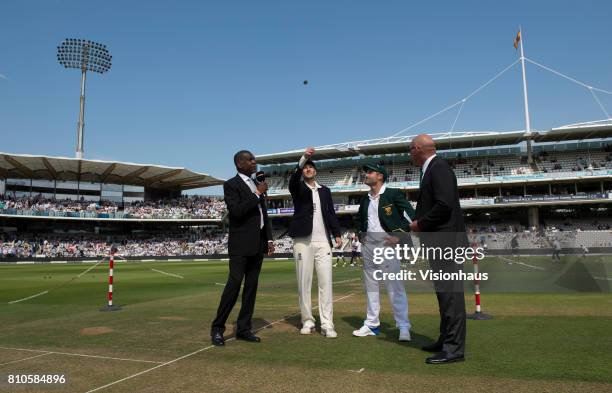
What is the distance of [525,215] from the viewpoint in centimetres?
5047

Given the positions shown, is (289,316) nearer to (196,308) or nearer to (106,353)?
(196,308)

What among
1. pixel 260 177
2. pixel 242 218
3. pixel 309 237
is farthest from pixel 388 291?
pixel 260 177

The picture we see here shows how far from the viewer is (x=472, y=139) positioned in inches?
Result: 2018

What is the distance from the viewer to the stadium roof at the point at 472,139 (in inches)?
1902

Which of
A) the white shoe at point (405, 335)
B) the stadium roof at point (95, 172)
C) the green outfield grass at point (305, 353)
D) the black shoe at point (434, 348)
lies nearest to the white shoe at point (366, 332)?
the green outfield grass at point (305, 353)

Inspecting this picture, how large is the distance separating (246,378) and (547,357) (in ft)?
9.20

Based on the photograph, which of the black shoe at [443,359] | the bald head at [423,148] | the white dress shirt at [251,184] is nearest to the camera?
the black shoe at [443,359]

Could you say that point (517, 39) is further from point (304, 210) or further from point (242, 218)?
point (242, 218)

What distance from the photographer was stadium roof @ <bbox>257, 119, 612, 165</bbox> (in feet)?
159

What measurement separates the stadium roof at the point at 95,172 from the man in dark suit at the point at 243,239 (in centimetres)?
4750

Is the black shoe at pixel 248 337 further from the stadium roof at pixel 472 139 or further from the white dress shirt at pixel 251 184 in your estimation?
the stadium roof at pixel 472 139

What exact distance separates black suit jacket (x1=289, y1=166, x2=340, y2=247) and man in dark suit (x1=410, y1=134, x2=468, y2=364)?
4.90 feet

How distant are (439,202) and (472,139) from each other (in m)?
51.3

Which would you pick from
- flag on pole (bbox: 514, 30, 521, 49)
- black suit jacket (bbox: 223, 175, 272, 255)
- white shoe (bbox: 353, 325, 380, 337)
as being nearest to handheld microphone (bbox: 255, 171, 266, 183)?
black suit jacket (bbox: 223, 175, 272, 255)
